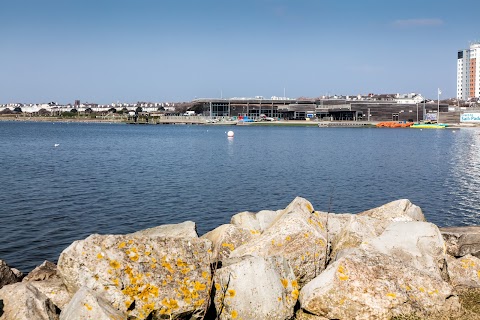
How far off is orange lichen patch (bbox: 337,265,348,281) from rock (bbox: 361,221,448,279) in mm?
1143

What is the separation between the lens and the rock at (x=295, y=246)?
31.0 ft

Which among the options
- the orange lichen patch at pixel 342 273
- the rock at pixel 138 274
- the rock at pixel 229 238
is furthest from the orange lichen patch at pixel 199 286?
the rock at pixel 229 238

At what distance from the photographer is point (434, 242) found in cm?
997

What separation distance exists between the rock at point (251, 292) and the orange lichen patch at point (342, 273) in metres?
0.89

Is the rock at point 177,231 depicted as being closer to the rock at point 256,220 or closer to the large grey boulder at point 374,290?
the rock at point 256,220

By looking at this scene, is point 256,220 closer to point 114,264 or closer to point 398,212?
point 398,212

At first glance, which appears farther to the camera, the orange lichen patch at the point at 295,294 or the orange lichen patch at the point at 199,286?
the orange lichen patch at the point at 295,294

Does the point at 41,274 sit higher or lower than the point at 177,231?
lower

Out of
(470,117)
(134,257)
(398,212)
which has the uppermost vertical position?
(470,117)

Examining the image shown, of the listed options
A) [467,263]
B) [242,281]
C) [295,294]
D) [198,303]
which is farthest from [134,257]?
[467,263]

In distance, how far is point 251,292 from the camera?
805 centimetres

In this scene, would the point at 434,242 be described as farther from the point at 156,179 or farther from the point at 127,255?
the point at 156,179

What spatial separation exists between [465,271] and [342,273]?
140 inches

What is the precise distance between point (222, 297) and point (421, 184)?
30.9m
